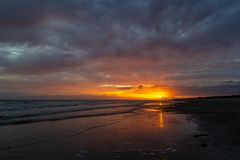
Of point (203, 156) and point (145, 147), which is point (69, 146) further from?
point (203, 156)

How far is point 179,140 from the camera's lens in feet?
42.0

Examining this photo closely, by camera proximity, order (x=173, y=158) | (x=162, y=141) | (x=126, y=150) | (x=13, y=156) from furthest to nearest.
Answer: (x=162, y=141)
(x=126, y=150)
(x=13, y=156)
(x=173, y=158)

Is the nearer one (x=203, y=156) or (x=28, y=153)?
(x=203, y=156)

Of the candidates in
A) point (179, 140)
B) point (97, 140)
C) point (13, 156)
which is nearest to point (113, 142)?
point (97, 140)

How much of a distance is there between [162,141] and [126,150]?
9.35 feet

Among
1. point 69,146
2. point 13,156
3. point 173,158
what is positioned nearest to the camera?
point 173,158

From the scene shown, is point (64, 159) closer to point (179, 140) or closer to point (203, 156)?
point (203, 156)

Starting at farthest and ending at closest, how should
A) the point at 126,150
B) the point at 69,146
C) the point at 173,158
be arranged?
the point at 69,146, the point at 126,150, the point at 173,158

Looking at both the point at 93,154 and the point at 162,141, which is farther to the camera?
the point at 162,141

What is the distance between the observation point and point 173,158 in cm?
901

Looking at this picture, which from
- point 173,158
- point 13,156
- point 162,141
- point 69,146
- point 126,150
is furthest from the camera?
point 162,141

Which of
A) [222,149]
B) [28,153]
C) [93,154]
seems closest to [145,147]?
[93,154]

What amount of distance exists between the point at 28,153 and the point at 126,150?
14.9 feet

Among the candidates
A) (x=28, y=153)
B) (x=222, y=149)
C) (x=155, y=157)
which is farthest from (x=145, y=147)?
(x=28, y=153)
